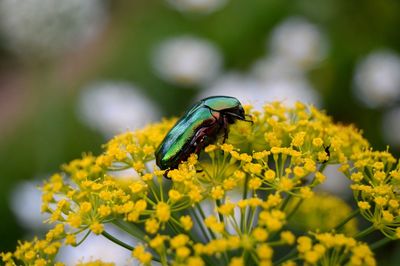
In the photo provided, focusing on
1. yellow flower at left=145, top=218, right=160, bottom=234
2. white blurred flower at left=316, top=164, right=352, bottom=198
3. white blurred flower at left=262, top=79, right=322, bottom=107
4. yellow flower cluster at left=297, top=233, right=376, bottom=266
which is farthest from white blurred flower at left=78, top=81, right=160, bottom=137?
yellow flower cluster at left=297, top=233, right=376, bottom=266

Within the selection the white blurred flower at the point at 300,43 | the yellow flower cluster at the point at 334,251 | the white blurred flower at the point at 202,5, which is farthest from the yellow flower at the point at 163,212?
the white blurred flower at the point at 202,5

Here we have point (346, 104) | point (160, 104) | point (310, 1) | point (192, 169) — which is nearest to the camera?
point (192, 169)

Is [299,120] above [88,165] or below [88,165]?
below

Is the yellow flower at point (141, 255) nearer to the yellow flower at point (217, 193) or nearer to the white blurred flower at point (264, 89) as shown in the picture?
the yellow flower at point (217, 193)

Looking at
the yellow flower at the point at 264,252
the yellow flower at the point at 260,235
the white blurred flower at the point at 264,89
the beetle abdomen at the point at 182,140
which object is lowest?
the yellow flower at the point at 264,252

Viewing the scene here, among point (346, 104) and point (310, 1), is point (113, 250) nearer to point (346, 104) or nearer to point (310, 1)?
point (346, 104)

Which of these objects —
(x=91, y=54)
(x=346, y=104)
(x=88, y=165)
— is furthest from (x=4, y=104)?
(x=88, y=165)
